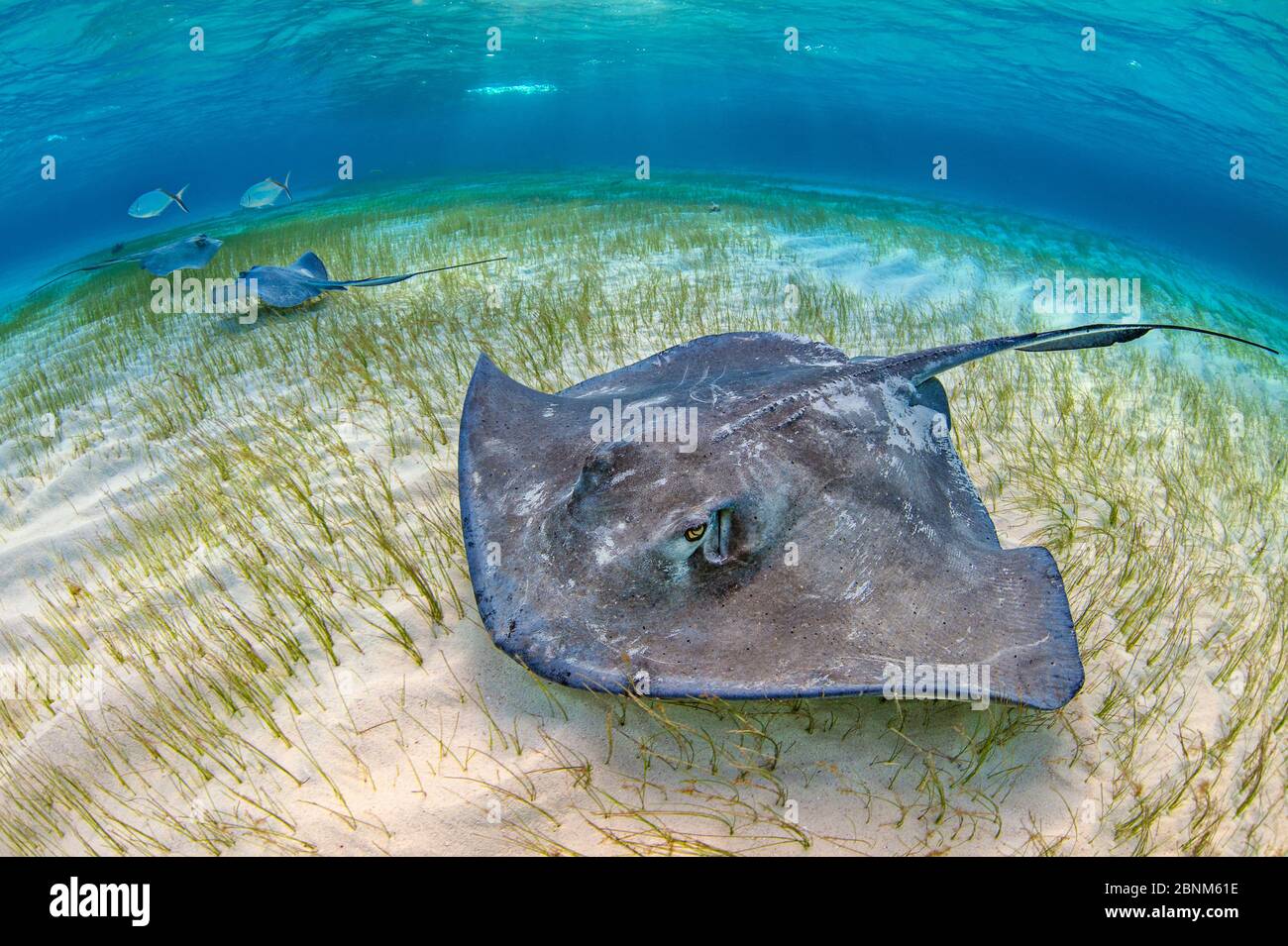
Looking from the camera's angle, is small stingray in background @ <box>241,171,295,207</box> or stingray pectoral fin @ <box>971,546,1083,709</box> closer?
stingray pectoral fin @ <box>971,546,1083,709</box>

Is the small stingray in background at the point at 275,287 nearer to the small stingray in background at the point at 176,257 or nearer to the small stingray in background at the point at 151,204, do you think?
the small stingray in background at the point at 176,257

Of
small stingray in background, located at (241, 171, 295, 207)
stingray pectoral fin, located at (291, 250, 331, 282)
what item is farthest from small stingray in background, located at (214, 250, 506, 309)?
small stingray in background, located at (241, 171, 295, 207)

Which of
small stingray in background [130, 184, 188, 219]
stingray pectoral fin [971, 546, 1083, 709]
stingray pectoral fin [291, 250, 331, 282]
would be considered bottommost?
stingray pectoral fin [971, 546, 1083, 709]

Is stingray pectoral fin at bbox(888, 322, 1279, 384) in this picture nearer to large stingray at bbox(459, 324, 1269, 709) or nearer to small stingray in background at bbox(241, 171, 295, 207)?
large stingray at bbox(459, 324, 1269, 709)

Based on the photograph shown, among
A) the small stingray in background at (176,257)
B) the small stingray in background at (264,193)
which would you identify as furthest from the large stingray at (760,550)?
the small stingray in background at (264,193)
